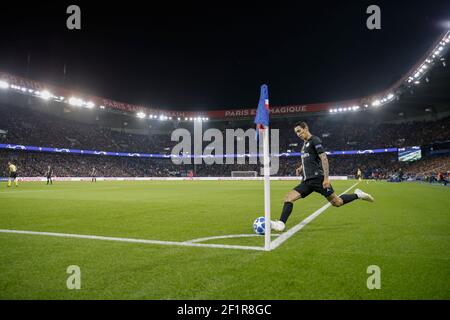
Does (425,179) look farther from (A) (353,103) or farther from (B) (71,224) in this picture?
(B) (71,224)

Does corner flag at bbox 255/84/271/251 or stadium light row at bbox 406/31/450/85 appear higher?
stadium light row at bbox 406/31/450/85

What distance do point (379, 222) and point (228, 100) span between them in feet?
216

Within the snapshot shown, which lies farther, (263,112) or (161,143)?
(161,143)

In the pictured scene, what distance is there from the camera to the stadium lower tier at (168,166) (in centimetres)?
4709

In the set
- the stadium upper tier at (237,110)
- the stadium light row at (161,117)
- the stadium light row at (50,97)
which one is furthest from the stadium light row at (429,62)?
the stadium light row at (50,97)

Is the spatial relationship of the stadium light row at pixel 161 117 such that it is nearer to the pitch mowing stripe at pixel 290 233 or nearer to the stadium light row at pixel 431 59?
the stadium light row at pixel 431 59

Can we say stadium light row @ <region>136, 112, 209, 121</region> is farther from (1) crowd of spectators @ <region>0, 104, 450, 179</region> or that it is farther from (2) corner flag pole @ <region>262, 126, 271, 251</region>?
(2) corner flag pole @ <region>262, 126, 271, 251</region>

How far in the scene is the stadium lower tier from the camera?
4709 cm

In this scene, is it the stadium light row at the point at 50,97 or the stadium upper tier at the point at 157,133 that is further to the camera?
the stadium upper tier at the point at 157,133

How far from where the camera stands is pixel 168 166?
250ft

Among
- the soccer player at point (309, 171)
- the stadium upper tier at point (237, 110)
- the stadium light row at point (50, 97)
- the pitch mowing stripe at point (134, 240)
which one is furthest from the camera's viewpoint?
the stadium light row at point (50, 97)

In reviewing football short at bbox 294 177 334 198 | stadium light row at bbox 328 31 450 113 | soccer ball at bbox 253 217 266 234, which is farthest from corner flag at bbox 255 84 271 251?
stadium light row at bbox 328 31 450 113

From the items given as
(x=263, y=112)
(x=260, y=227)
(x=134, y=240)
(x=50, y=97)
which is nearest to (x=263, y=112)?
(x=263, y=112)

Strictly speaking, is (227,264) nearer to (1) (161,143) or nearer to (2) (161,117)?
(2) (161,117)
